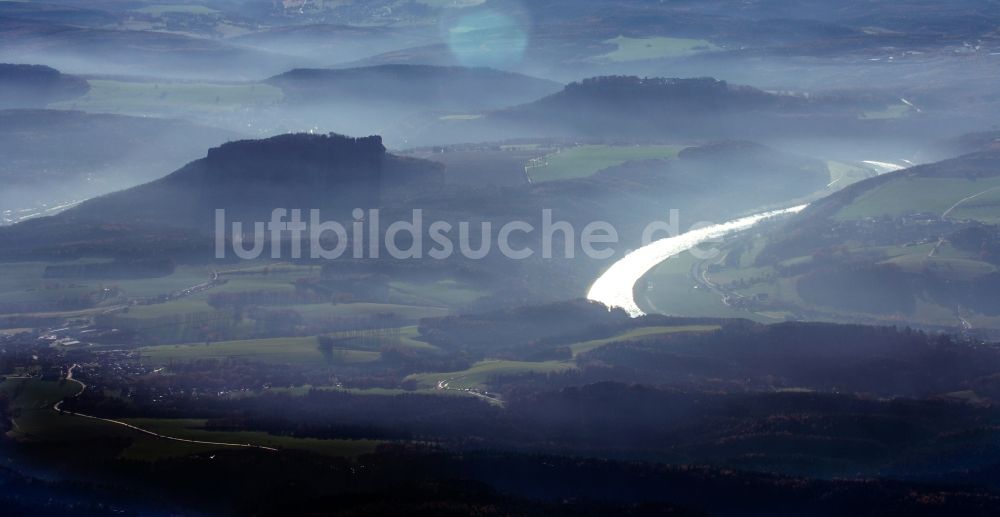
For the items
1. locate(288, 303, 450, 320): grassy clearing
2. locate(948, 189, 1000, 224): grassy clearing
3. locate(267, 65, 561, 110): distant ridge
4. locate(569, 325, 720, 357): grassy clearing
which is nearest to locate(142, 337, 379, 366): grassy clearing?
locate(288, 303, 450, 320): grassy clearing

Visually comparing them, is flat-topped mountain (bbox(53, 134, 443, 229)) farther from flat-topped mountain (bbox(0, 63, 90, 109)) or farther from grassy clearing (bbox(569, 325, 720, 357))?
flat-topped mountain (bbox(0, 63, 90, 109))

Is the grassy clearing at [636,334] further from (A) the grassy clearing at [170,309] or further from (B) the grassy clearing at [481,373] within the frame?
(A) the grassy clearing at [170,309]

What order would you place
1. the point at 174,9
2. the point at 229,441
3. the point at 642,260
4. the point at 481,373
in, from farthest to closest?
the point at 174,9 < the point at 642,260 < the point at 481,373 < the point at 229,441

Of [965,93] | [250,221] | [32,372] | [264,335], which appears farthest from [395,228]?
[965,93]

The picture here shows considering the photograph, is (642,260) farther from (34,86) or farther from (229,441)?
(34,86)

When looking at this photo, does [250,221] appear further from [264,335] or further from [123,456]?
[123,456]

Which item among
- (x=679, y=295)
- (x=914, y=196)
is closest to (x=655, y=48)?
(x=914, y=196)

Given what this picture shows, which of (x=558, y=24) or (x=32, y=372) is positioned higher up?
(x=558, y=24)
